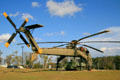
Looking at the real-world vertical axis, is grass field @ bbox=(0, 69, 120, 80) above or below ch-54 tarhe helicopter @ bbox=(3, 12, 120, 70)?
below

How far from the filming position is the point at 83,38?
2805 centimetres

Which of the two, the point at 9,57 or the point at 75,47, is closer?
the point at 75,47

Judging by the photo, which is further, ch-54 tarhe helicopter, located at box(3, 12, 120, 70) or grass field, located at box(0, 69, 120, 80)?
ch-54 tarhe helicopter, located at box(3, 12, 120, 70)

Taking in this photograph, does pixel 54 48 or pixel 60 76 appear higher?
pixel 54 48

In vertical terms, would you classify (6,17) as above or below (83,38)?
above

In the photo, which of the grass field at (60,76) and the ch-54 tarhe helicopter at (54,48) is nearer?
the grass field at (60,76)

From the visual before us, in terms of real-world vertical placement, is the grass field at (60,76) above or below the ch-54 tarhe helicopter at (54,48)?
below

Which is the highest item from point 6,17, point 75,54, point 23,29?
point 6,17

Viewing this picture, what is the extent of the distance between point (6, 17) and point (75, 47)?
15.2 meters

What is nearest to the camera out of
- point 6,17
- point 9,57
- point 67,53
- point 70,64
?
point 6,17

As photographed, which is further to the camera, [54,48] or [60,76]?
[54,48]

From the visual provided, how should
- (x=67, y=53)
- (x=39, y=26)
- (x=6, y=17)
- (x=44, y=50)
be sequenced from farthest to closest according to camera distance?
(x=67, y=53) < (x=44, y=50) < (x=6, y=17) < (x=39, y=26)

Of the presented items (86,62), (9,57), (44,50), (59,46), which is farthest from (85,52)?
(9,57)

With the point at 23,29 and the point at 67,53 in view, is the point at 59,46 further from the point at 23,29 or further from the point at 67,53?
the point at 23,29
